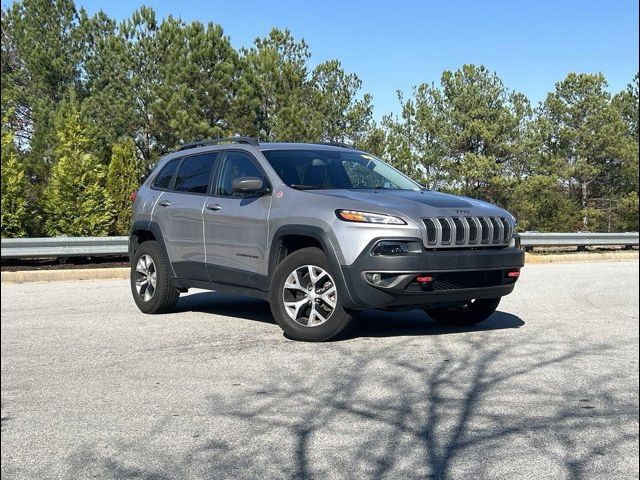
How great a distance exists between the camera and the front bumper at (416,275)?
5.86 metres

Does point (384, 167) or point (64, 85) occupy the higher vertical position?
point (64, 85)

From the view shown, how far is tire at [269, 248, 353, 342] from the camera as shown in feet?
20.1

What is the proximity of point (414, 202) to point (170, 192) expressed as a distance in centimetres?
291

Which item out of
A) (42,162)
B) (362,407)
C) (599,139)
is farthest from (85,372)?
(599,139)

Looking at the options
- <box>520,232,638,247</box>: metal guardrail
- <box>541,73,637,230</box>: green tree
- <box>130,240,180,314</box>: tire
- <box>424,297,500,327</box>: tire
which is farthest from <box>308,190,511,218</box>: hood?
<box>541,73,637,230</box>: green tree

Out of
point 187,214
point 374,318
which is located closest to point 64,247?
point 187,214

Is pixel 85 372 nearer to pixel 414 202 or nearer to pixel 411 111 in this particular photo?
pixel 414 202

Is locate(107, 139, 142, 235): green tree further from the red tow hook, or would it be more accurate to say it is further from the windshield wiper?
the red tow hook

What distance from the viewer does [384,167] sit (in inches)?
306

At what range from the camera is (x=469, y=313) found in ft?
23.7

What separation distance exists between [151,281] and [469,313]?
10.8 ft

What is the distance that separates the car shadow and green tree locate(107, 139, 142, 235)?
349 inches

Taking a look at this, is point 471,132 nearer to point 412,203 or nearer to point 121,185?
point 121,185

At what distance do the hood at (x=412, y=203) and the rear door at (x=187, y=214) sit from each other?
1.46 meters
